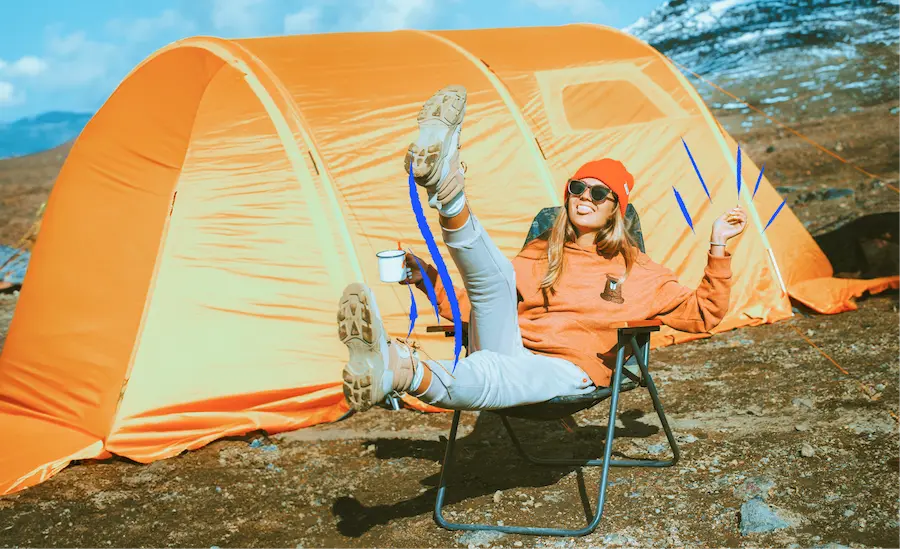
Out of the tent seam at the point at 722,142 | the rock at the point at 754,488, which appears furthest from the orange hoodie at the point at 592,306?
the tent seam at the point at 722,142

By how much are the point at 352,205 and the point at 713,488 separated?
254 centimetres

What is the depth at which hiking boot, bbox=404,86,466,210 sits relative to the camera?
2709 millimetres

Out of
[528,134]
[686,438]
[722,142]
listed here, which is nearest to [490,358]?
[686,438]

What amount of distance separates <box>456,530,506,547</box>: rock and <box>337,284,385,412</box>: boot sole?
3.44 feet

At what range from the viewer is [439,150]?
8.91 ft

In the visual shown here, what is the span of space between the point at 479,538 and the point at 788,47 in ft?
110

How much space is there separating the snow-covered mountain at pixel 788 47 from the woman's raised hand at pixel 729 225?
20.7 meters

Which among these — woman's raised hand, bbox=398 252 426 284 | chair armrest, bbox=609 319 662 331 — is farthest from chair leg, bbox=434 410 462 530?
chair armrest, bbox=609 319 662 331

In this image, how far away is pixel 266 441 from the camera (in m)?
4.86

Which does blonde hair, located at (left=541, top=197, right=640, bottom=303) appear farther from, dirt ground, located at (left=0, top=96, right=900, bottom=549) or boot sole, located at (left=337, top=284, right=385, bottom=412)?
boot sole, located at (left=337, top=284, right=385, bottom=412)

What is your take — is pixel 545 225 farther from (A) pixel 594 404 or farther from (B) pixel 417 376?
(B) pixel 417 376

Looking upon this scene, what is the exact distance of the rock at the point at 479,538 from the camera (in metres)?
3.50

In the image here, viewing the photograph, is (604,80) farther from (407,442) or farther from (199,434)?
(199,434)

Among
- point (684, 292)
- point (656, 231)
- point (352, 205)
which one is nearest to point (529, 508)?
point (684, 292)
